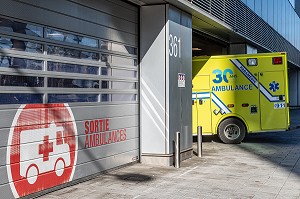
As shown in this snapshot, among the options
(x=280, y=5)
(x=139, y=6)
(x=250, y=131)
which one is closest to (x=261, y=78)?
(x=250, y=131)

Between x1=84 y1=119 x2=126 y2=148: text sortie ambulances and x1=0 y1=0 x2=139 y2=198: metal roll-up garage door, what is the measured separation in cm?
2

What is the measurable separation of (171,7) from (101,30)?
7.34ft

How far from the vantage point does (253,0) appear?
1920 cm

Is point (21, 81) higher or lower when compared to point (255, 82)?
lower

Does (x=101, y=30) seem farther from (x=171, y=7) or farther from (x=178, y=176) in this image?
(x=178, y=176)

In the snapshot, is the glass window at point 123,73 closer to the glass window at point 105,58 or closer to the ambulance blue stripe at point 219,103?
the glass window at point 105,58

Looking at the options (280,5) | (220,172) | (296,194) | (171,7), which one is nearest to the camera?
(296,194)

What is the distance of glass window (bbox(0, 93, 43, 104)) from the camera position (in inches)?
233

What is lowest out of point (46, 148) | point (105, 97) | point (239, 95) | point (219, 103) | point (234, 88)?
point (46, 148)

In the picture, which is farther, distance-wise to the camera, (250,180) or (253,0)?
(253,0)

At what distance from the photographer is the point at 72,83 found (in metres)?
7.48

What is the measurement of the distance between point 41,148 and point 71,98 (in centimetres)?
119

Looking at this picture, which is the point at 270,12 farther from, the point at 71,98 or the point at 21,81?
the point at 21,81

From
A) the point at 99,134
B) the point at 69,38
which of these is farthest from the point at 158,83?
the point at 69,38
